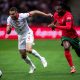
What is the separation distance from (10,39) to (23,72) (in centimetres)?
1112

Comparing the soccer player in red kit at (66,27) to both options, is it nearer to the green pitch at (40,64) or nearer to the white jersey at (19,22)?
the green pitch at (40,64)

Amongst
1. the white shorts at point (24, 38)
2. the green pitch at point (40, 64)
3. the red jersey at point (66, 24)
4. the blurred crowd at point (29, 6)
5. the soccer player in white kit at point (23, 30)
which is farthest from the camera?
the blurred crowd at point (29, 6)

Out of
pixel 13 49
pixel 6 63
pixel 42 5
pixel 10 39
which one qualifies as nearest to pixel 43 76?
pixel 6 63

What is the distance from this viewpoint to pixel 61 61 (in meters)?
17.9

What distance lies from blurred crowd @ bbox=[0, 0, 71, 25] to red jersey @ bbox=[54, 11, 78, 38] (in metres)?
13.5

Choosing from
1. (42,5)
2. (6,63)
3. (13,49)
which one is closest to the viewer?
(6,63)

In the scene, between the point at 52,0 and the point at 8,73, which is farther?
the point at 52,0

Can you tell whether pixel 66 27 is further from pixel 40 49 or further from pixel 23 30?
pixel 40 49

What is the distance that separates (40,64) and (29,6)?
12.3m

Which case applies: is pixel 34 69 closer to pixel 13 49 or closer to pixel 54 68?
pixel 54 68

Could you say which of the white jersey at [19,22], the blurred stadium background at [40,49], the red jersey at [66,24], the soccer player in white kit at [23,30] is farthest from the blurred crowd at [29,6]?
the white jersey at [19,22]

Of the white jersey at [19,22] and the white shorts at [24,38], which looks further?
the white shorts at [24,38]

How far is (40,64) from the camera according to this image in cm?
1711

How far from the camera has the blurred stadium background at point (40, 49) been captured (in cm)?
1438
